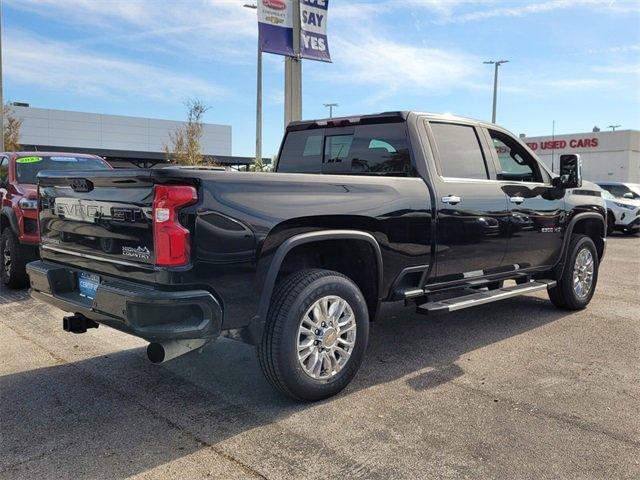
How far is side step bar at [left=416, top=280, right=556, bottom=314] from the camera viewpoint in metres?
4.55

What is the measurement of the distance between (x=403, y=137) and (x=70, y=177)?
8.34 feet

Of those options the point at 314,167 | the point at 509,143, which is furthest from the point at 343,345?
the point at 509,143

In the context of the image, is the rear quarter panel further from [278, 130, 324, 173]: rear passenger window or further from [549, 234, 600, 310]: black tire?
[549, 234, 600, 310]: black tire

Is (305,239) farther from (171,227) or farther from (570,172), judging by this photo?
(570,172)

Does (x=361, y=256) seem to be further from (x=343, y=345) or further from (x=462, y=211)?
(x=462, y=211)

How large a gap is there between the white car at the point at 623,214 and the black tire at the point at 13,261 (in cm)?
1510

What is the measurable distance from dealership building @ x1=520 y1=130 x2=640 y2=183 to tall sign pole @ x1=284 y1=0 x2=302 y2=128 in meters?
34.5

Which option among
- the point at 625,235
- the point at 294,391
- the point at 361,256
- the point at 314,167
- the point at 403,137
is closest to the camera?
the point at 294,391

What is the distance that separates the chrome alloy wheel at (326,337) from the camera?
3.75 metres

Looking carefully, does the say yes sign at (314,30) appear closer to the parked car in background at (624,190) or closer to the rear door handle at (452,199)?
the rear door handle at (452,199)

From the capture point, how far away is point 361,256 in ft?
13.9

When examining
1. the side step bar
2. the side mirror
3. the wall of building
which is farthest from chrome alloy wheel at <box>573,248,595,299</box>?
the wall of building

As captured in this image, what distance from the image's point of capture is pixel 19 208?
A: 278 inches

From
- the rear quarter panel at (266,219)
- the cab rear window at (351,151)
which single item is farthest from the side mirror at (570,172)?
the rear quarter panel at (266,219)
